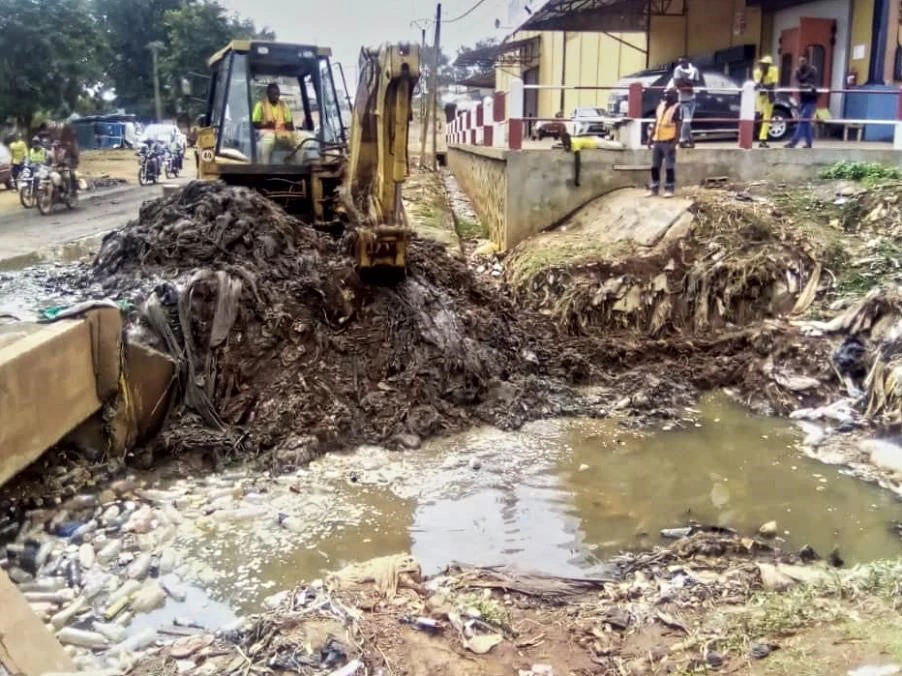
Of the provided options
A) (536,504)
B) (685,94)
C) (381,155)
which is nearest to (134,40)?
(685,94)

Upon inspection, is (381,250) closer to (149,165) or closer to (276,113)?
(276,113)

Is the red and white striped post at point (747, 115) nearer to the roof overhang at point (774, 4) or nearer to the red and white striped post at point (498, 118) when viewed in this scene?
the red and white striped post at point (498, 118)

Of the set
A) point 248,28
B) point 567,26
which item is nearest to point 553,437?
point 567,26

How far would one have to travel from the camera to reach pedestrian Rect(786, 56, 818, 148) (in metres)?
12.0

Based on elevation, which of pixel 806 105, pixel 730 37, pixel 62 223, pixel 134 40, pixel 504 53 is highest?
pixel 134 40

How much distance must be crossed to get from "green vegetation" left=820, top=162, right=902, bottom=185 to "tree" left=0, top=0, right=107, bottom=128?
67.3 feet

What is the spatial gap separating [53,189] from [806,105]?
14.3 m

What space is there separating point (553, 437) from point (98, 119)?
36611mm

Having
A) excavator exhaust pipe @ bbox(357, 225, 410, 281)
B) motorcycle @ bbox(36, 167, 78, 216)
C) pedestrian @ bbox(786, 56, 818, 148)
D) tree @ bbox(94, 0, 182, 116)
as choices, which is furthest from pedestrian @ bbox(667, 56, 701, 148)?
tree @ bbox(94, 0, 182, 116)

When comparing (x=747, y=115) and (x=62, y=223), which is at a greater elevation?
(x=747, y=115)

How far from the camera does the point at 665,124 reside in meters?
10.6

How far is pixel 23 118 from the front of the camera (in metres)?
25.1

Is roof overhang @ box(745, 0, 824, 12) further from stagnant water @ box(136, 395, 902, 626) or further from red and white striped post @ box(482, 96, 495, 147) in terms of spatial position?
stagnant water @ box(136, 395, 902, 626)

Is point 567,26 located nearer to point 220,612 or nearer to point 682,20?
point 682,20
